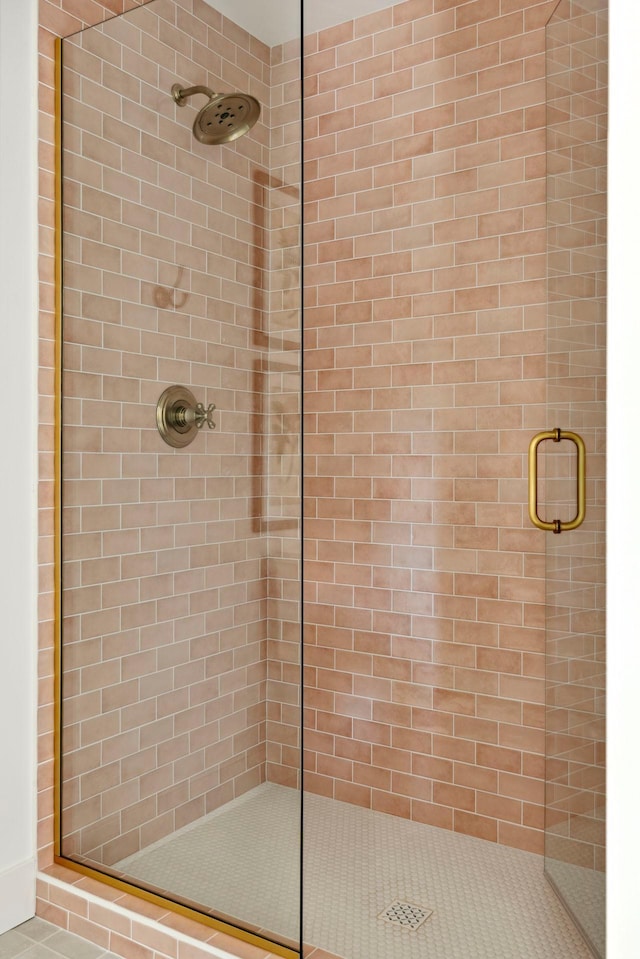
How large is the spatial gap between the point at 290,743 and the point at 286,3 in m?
1.46

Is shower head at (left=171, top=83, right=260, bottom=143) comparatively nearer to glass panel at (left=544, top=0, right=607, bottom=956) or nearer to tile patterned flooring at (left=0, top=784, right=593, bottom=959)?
glass panel at (left=544, top=0, right=607, bottom=956)

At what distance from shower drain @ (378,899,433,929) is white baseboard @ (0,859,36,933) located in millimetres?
857

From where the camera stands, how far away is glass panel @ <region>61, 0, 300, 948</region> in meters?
1.38

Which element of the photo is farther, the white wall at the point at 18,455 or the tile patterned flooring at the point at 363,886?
the white wall at the point at 18,455

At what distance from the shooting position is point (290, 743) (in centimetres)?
137

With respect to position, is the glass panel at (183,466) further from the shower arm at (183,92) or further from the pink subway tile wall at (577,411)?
the pink subway tile wall at (577,411)

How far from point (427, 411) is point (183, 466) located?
39.3 inches

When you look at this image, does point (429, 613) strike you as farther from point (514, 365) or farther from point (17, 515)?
point (17, 515)

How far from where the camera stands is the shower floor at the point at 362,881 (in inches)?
55.5

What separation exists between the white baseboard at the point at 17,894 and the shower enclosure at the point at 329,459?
0.10m

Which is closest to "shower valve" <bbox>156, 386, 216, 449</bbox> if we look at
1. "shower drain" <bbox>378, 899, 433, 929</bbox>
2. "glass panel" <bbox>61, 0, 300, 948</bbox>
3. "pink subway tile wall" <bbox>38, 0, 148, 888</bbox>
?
"glass panel" <bbox>61, 0, 300, 948</bbox>

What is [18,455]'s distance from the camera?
5.54 feet

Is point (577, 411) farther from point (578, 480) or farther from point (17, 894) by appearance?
point (17, 894)
